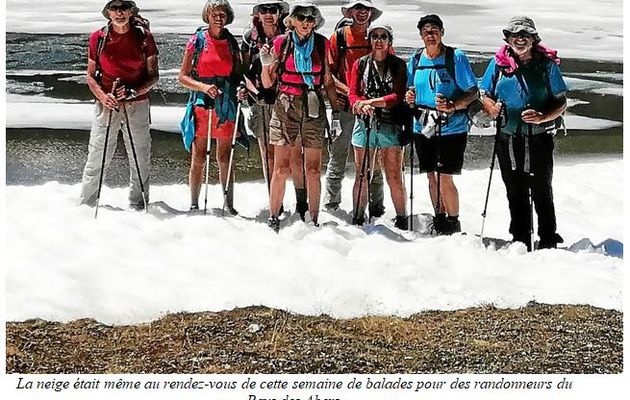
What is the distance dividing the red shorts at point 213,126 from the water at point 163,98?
202 centimetres

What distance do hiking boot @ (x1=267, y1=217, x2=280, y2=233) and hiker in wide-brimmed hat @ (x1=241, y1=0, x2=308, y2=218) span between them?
44 cm

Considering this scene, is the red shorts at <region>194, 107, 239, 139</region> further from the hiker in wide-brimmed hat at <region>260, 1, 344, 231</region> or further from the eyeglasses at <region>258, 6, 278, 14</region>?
the eyeglasses at <region>258, 6, 278, 14</region>

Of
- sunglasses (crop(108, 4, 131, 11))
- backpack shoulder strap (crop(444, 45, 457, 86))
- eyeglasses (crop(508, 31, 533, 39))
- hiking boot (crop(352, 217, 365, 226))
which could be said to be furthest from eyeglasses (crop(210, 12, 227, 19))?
eyeglasses (crop(508, 31, 533, 39))

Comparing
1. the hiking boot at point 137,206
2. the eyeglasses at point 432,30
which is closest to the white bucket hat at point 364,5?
the eyeglasses at point 432,30

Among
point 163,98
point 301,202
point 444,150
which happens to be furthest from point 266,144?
point 163,98

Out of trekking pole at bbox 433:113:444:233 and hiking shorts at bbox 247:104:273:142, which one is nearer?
trekking pole at bbox 433:113:444:233

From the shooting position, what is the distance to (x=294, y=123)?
6.71 m

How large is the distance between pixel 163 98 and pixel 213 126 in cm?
560

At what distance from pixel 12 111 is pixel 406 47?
568 cm

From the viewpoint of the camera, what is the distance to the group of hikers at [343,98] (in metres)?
6.43

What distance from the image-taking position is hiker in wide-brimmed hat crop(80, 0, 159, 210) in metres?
6.77

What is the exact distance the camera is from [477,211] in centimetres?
805

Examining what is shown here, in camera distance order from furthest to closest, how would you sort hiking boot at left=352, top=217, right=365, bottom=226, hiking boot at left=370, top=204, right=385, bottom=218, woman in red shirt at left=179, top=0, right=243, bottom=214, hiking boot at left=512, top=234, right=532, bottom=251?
hiking boot at left=370, top=204, right=385, bottom=218 → hiking boot at left=352, top=217, right=365, bottom=226 → hiking boot at left=512, top=234, right=532, bottom=251 → woman in red shirt at left=179, top=0, right=243, bottom=214
